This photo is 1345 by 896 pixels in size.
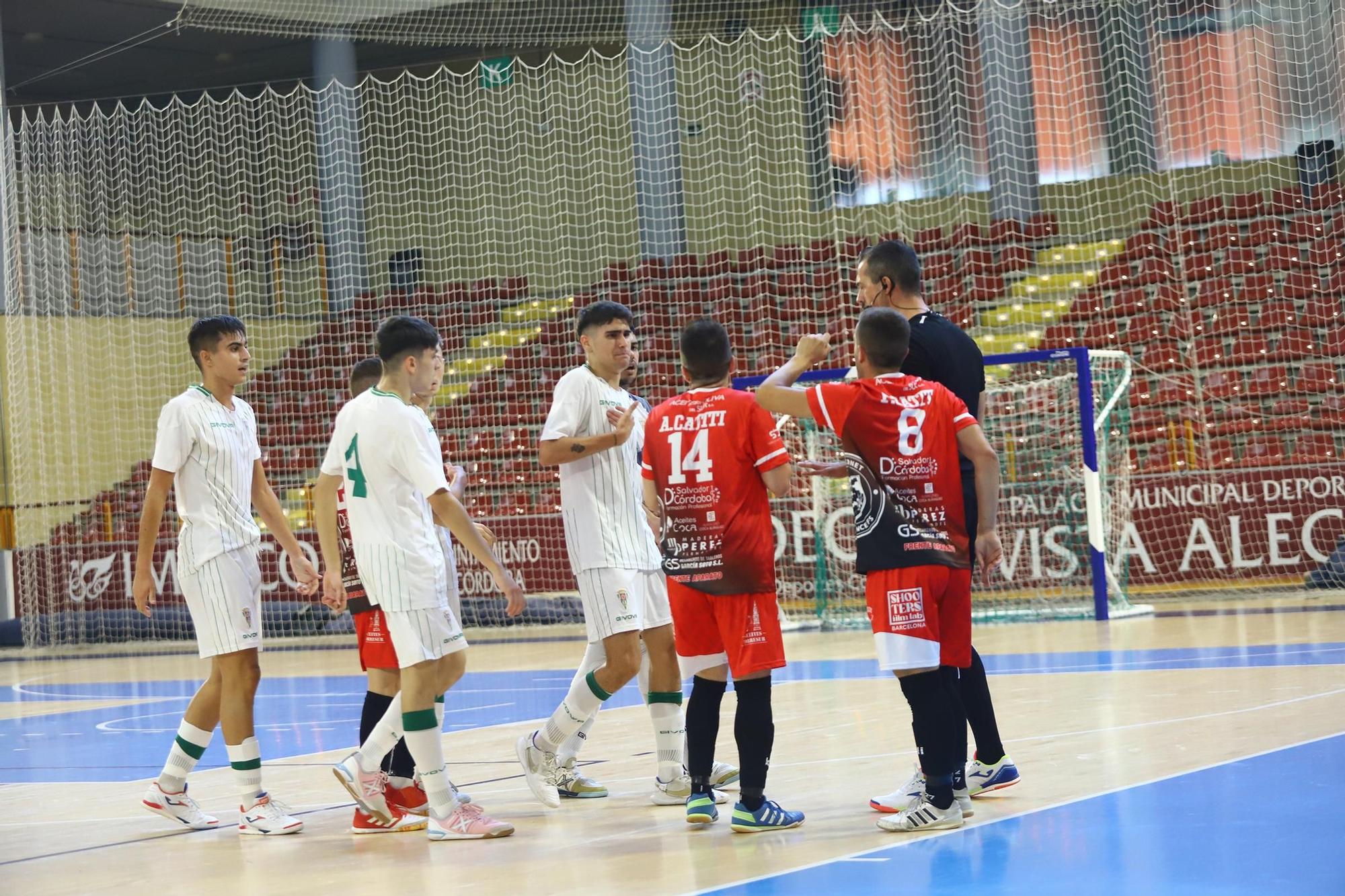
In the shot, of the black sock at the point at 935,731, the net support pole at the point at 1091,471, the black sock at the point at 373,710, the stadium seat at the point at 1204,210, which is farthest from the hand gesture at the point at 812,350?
the stadium seat at the point at 1204,210

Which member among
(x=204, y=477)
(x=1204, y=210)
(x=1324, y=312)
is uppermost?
(x=1204, y=210)

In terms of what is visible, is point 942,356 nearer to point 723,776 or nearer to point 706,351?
point 706,351

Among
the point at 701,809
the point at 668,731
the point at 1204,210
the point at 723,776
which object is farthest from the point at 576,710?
the point at 1204,210

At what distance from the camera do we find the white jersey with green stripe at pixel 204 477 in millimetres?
5684

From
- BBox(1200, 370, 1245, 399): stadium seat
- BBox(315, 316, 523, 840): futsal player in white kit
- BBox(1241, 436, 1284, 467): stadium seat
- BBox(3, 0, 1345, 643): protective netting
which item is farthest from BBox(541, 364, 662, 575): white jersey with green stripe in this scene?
BBox(1200, 370, 1245, 399): stadium seat

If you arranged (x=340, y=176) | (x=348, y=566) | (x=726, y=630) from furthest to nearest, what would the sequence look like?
(x=340, y=176), (x=348, y=566), (x=726, y=630)

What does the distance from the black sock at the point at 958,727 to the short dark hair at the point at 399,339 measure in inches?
82.5

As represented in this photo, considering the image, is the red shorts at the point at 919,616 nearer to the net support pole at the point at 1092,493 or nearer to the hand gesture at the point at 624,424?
the hand gesture at the point at 624,424

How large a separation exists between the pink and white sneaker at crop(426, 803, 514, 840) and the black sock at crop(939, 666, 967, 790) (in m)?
1.47

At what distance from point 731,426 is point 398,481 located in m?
1.16

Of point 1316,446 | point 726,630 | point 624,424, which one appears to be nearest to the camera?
point 726,630

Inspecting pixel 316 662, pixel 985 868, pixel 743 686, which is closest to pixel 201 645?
pixel 743 686

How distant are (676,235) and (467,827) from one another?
15441mm

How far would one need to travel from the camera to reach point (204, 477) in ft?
18.8
